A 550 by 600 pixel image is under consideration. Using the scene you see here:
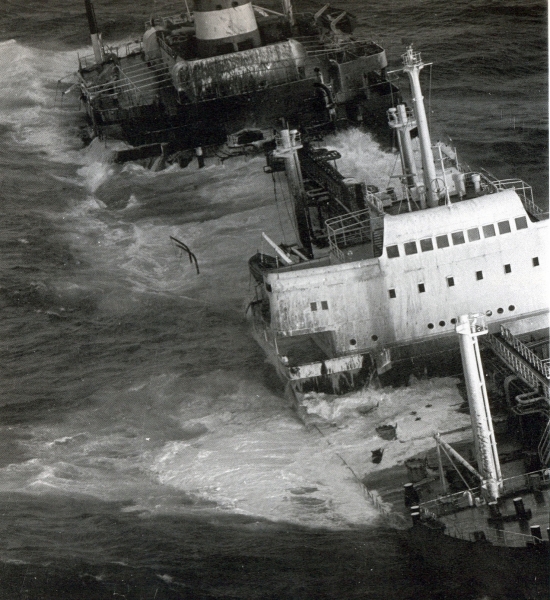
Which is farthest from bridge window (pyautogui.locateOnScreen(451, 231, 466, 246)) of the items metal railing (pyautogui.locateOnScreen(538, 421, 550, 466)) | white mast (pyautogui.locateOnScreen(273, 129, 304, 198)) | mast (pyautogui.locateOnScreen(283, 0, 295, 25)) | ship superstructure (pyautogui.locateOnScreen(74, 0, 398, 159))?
mast (pyautogui.locateOnScreen(283, 0, 295, 25))

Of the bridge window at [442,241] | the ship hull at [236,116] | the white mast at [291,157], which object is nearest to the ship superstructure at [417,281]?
the bridge window at [442,241]

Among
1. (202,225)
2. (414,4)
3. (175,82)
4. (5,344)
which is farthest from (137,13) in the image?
(5,344)

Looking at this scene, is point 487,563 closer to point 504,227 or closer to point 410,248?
point 410,248

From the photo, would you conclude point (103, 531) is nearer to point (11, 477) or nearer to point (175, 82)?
point (11, 477)

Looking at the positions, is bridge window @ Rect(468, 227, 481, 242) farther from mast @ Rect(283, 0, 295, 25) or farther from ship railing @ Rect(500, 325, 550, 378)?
mast @ Rect(283, 0, 295, 25)

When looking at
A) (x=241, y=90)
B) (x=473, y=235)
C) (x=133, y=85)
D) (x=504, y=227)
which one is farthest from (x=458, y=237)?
(x=133, y=85)
